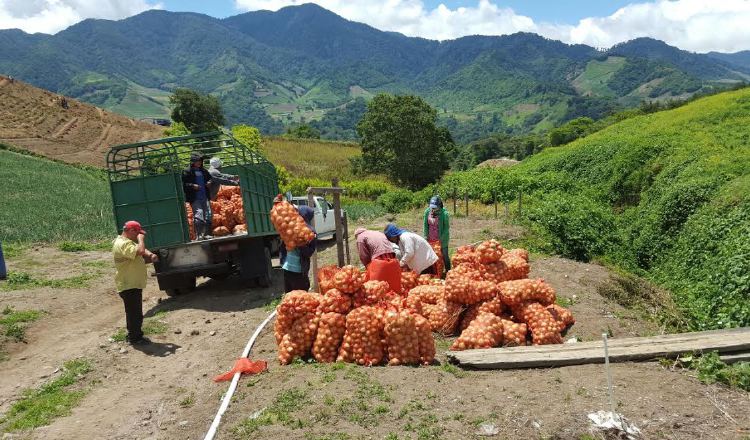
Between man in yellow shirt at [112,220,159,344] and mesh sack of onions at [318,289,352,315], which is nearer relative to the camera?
mesh sack of onions at [318,289,352,315]

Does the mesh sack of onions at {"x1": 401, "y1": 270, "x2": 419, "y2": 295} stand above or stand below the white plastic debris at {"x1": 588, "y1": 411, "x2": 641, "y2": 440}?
above

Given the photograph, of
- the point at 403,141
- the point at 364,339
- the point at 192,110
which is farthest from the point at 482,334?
the point at 192,110

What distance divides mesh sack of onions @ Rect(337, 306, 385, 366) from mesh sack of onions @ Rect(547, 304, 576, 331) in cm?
247

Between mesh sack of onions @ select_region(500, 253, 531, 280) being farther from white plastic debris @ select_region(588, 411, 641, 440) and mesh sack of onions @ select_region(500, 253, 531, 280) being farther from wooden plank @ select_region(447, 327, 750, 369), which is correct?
white plastic debris @ select_region(588, 411, 641, 440)

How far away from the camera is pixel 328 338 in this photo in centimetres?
622

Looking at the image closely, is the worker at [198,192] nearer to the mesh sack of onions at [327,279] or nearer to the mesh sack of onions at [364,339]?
the mesh sack of onions at [327,279]

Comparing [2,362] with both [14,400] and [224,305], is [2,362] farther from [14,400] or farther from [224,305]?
[224,305]

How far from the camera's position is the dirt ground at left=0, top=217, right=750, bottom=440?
4.57 metres

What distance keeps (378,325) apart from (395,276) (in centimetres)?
166

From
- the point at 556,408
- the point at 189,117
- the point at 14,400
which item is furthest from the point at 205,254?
the point at 189,117

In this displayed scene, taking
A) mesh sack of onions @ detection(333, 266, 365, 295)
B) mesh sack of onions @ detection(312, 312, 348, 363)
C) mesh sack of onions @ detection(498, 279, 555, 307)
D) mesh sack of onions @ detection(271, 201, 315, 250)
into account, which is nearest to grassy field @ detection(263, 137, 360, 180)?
mesh sack of onions @ detection(271, 201, 315, 250)

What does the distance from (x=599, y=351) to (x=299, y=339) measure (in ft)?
10.8

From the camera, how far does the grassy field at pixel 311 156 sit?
52969mm

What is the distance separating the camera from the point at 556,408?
15.5 ft
